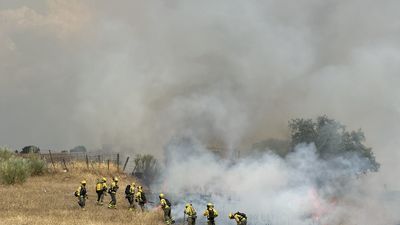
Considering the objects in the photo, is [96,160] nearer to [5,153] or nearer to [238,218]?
[5,153]

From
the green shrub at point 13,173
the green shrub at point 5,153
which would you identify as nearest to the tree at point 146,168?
the green shrub at point 5,153

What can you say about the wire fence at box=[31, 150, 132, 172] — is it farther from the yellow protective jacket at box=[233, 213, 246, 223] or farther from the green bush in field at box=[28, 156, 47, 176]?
the yellow protective jacket at box=[233, 213, 246, 223]

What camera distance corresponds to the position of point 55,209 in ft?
77.0

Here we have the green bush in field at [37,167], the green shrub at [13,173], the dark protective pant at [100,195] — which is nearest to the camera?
the dark protective pant at [100,195]

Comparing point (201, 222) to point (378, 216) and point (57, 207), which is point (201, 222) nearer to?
point (57, 207)

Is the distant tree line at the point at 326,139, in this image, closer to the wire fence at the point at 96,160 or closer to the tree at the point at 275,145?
the tree at the point at 275,145

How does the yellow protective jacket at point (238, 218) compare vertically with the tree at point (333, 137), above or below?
below

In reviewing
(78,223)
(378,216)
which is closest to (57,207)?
(78,223)

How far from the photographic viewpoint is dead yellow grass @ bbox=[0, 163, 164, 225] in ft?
64.1

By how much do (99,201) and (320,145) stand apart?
29.5 m

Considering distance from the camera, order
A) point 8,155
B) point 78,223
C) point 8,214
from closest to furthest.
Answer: point 78,223 → point 8,214 → point 8,155

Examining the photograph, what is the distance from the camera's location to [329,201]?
31.3 meters

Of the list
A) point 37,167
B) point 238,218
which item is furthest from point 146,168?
point 238,218

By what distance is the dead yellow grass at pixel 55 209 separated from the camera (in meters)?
19.5
